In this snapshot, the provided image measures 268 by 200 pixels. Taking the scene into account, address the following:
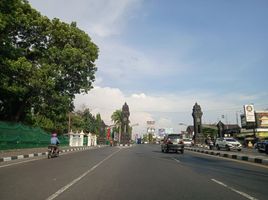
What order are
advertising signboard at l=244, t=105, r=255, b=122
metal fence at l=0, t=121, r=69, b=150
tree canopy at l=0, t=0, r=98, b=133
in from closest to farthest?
metal fence at l=0, t=121, r=69, b=150, tree canopy at l=0, t=0, r=98, b=133, advertising signboard at l=244, t=105, r=255, b=122

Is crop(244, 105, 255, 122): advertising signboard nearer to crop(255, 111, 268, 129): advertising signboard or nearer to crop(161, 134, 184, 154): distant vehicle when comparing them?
crop(255, 111, 268, 129): advertising signboard

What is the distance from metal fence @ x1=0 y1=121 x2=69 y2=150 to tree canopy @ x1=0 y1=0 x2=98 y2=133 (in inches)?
144

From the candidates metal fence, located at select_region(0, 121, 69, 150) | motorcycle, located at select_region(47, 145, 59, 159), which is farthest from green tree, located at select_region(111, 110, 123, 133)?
motorcycle, located at select_region(47, 145, 59, 159)

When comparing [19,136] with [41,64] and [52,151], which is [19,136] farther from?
[41,64]

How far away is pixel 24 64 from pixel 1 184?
20411 millimetres

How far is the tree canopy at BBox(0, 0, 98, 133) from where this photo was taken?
97.1 ft

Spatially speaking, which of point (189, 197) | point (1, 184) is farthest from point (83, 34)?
point (189, 197)

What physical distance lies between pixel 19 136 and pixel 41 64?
28.0 ft

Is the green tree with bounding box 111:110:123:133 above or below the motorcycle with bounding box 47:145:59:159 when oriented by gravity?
above

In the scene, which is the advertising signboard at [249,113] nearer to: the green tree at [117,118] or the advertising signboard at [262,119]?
the advertising signboard at [262,119]

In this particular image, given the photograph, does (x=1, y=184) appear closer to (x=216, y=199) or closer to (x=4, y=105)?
(x=216, y=199)

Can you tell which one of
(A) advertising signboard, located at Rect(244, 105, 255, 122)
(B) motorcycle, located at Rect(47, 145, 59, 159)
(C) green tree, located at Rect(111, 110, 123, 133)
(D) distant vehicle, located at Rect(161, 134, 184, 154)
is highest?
(C) green tree, located at Rect(111, 110, 123, 133)

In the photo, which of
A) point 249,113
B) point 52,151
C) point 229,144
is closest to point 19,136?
point 52,151

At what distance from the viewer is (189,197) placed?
25.0 feet
